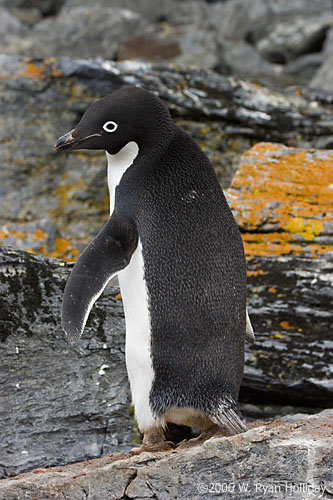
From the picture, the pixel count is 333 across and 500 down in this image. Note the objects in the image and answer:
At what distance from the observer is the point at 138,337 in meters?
3.23

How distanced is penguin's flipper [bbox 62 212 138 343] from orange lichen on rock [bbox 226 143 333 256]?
1292mm

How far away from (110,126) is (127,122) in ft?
0.27

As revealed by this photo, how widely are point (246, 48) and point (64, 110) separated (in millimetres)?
8237

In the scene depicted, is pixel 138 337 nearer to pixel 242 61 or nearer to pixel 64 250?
pixel 64 250

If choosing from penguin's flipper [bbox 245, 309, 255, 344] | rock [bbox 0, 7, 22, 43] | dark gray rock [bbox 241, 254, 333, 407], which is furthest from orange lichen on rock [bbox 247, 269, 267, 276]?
rock [bbox 0, 7, 22, 43]

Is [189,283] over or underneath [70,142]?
underneath

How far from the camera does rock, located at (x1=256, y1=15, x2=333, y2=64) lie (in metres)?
Answer: 13.9

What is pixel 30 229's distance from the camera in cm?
525

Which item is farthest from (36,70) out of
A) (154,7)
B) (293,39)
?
(154,7)

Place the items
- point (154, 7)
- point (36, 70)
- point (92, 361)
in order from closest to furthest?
point (92, 361)
point (36, 70)
point (154, 7)

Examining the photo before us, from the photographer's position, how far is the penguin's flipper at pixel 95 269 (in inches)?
121

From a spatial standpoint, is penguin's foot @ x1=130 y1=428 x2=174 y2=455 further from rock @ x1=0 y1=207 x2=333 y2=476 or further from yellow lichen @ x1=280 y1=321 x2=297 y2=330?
yellow lichen @ x1=280 y1=321 x2=297 y2=330

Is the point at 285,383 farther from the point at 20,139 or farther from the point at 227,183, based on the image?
the point at 20,139

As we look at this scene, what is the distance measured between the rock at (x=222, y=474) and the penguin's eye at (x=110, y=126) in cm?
149
